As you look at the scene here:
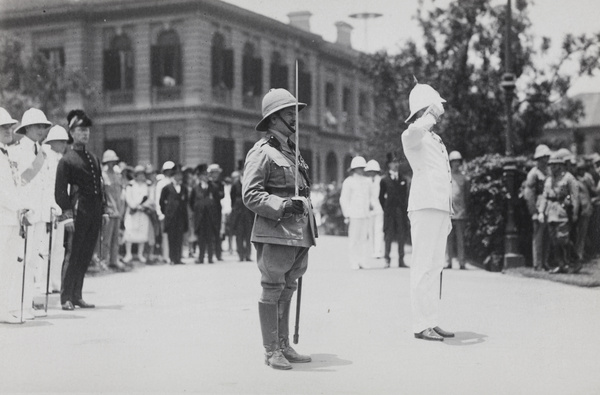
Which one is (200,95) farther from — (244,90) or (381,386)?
(381,386)

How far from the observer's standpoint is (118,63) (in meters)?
35.7

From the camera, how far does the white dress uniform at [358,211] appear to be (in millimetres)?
16156

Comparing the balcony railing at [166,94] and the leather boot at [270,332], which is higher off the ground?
the balcony railing at [166,94]

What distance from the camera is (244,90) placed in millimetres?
35938

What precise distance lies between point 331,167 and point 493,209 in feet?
110

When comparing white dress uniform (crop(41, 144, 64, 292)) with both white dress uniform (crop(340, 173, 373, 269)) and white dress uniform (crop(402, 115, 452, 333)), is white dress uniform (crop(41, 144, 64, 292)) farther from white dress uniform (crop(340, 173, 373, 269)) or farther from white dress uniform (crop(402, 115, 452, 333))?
white dress uniform (crop(340, 173, 373, 269))

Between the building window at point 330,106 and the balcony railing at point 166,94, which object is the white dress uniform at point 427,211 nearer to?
the balcony railing at point 166,94

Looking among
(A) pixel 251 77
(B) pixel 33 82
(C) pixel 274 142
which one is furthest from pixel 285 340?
(A) pixel 251 77

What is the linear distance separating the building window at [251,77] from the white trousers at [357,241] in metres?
18.7

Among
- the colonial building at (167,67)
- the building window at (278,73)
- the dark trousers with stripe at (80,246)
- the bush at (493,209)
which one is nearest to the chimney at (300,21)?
the colonial building at (167,67)

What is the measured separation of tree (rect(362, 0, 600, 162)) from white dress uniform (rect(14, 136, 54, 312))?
36.3ft

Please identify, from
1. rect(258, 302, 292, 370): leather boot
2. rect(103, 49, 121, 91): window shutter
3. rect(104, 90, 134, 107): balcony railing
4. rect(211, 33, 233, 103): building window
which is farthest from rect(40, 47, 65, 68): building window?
rect(258, 302, 292, 370): leather boot

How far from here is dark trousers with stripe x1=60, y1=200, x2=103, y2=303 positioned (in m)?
9.99

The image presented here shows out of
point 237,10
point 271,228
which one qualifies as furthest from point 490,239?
point 237,10
